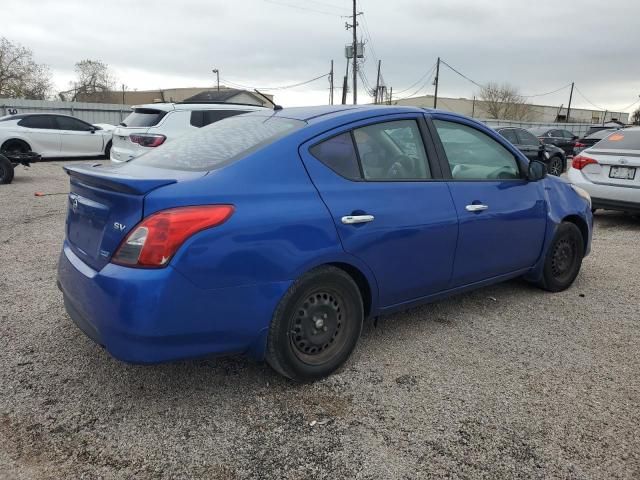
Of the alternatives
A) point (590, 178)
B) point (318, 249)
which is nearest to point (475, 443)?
point (318, 249)

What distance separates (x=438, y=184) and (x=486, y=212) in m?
0.49

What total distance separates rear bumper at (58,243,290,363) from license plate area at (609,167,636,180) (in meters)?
6.60

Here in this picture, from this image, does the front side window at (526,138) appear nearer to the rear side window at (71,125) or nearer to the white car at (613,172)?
the white car at (613,172)

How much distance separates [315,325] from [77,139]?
14.4 meters

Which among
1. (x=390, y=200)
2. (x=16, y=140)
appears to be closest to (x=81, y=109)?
(x=16, y=140)

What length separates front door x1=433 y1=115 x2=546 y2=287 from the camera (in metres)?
3.57

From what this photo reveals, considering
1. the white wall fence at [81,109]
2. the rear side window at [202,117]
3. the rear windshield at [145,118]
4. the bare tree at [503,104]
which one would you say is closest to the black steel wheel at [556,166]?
the rear side window at [202,117]

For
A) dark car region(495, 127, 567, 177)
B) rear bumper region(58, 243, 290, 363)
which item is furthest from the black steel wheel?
rear bumper region(58, 243, 290, 363)

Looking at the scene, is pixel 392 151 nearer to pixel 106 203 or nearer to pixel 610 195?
pixel 106 203

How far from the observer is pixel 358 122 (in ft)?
10.5

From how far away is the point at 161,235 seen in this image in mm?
2348

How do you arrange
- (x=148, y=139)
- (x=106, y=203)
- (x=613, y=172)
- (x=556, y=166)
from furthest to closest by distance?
(x=556, y=166) < (x=148, y=139) < (x=613, y=172) < (x=106, y=203)

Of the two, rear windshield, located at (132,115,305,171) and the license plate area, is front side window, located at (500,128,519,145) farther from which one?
rear windshield, located at (132,115,305,171)

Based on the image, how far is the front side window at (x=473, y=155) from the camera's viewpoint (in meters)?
3.64
